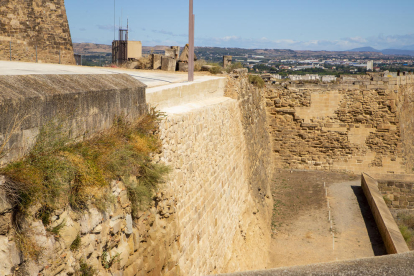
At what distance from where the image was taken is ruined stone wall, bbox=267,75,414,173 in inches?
657

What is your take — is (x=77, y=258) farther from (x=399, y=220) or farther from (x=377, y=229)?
(x=399, y=220)

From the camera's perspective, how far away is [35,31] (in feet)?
48.5

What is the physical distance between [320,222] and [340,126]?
6160mm

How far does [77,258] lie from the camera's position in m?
3.40

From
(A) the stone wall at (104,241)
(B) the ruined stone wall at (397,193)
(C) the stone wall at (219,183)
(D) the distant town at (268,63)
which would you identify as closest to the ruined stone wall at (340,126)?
(B) the ruined stone wall at (397,193)

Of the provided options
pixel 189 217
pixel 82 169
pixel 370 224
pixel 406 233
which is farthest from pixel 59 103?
pixel 406 233

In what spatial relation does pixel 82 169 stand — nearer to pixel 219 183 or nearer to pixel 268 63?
pixel 219 183

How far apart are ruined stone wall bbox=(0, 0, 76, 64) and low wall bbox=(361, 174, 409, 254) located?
11.7 metres

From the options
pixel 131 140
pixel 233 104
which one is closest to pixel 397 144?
pixel 233 104

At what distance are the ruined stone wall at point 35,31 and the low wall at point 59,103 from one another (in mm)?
10939

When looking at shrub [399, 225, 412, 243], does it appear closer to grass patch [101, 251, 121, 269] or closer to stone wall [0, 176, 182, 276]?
stone wall [0, 176, 182, 276]

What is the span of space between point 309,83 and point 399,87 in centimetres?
371

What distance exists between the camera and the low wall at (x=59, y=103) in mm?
3121

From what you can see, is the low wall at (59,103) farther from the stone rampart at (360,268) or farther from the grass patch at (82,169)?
the stone rampart at (360,268)
